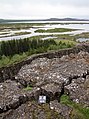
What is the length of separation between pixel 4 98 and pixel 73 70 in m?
5.30

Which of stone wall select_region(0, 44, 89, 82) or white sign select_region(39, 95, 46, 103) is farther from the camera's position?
stone wall select_region(0, 44, 89, 82)

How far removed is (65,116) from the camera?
12039 millimetres

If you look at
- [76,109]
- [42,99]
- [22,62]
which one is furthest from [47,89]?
[22,62]

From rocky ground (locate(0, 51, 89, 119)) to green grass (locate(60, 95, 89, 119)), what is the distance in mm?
50

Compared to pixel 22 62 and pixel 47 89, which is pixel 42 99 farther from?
pixel 22 62

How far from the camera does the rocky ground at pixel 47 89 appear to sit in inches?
484

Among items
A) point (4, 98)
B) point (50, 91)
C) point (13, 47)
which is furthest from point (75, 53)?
point (13, 47)

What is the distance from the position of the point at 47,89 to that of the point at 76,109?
212 centimetres

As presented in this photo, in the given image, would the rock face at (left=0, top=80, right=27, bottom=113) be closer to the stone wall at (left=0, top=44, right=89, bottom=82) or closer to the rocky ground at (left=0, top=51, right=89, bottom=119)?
the rocky ground at (left=0, top=51, right=89, bottom=119)

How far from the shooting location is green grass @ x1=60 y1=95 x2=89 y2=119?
39.8 ft

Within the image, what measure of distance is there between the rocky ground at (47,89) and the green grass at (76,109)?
5 cm

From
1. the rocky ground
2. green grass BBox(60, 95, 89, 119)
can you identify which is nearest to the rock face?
the rocky ground

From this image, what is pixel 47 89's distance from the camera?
46.0ft

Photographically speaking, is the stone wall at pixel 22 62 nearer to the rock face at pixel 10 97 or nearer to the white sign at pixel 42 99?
the rock face at pixel 10 97
